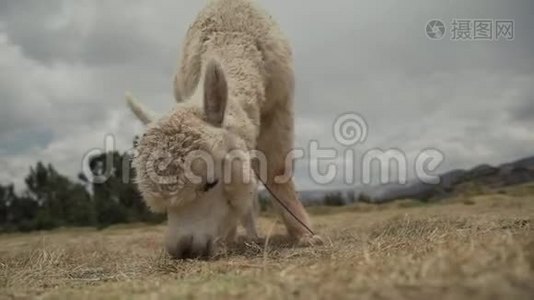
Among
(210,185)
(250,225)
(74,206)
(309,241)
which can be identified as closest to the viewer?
(210,185)

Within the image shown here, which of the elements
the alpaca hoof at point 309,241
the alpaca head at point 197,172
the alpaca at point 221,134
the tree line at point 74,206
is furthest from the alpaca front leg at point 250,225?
the tree line at point 74,206

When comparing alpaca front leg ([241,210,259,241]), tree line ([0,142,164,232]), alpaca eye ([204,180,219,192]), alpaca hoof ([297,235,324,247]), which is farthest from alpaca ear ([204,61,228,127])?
tree line ([0,142,164,232])

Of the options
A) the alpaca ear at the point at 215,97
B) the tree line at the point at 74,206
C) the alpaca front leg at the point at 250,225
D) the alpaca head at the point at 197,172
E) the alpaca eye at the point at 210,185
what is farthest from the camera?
the tree line at the point at 74,206

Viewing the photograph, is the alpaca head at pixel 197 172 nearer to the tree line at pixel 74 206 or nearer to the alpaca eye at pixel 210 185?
the alpaca eye at pixel 210 185

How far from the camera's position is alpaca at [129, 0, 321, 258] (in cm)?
400

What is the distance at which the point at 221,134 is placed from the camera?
167 inches

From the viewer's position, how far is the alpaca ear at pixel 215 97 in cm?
428

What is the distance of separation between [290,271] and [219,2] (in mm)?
4246

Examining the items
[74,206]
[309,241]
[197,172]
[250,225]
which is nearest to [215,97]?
[197,172]

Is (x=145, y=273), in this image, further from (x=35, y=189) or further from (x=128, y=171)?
(x=35, y=189)

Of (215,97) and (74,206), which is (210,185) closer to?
(215,97)

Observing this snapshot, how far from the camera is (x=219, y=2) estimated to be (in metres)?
6.21

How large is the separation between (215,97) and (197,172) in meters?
0.63

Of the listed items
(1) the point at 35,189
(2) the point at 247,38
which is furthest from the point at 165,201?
(1) the point at 35,189
